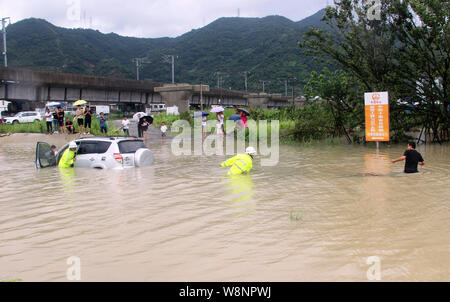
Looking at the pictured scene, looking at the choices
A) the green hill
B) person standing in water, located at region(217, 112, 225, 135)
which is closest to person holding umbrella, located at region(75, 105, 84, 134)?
person standing in water, located at region(217, 112, 225, 135)

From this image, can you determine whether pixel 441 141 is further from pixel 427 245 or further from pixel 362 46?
pixel 427 245

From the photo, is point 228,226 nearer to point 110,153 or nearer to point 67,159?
point 110,153

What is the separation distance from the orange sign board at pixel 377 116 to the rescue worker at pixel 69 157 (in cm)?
1163

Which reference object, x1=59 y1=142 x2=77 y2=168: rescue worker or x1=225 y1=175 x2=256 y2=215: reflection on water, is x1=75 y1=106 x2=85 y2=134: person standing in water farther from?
x1=225 y1=175 x2=256 y2=215: reflection on water

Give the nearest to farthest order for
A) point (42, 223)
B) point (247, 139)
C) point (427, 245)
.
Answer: point (427, 245) → point (42, 223) → point (247, 139)

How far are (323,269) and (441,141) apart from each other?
18538mm

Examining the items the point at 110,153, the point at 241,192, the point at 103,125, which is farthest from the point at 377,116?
the point at 103,125

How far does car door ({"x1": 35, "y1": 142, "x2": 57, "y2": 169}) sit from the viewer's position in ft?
48.9

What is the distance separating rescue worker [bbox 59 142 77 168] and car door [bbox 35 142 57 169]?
76 cm

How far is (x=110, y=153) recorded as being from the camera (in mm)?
13711

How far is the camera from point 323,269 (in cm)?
508

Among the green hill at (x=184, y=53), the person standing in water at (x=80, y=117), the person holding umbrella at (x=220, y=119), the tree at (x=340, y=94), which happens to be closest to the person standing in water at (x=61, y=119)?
the person standing in water at (x=80, y=117)
